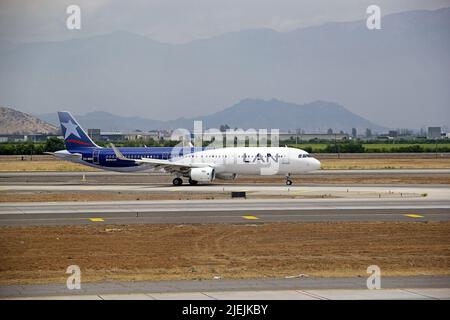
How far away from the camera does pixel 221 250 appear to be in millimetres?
26781

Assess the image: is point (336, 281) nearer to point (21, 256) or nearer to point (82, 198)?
point (21, 256)

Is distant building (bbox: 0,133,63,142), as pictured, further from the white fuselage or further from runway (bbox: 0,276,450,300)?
runway (bbox: 0,276,450,300)

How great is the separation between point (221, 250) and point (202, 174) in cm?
3530

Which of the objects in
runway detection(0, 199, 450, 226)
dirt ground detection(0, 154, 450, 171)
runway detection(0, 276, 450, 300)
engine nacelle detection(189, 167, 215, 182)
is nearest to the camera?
runway detection(0, 276, 450, 300)

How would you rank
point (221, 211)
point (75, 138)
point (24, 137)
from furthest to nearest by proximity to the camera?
point (24, 137), point (75, 138), point (221, 211)

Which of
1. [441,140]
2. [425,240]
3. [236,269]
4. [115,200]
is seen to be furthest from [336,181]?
[441,140]

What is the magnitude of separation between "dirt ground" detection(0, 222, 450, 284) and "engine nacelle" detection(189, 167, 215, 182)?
94.4ft

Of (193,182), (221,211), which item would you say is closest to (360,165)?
(193,182)

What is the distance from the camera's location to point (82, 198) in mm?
49969

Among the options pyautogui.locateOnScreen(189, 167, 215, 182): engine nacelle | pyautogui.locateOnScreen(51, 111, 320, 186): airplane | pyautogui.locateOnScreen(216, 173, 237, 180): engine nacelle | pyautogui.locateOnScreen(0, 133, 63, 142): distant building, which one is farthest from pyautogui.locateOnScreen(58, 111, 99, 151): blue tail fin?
pyautogui.locateOnScreen(0, 133, 63, 142): distant building

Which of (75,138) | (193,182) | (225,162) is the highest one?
(75,138)

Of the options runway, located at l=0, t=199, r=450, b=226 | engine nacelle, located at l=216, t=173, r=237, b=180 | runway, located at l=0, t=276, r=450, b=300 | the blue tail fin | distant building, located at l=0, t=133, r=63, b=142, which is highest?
distant building, located at l=0, t=133, r=63, b=142

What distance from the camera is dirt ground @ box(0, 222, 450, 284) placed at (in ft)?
73.3

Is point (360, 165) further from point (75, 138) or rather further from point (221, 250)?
point (221, 250)
